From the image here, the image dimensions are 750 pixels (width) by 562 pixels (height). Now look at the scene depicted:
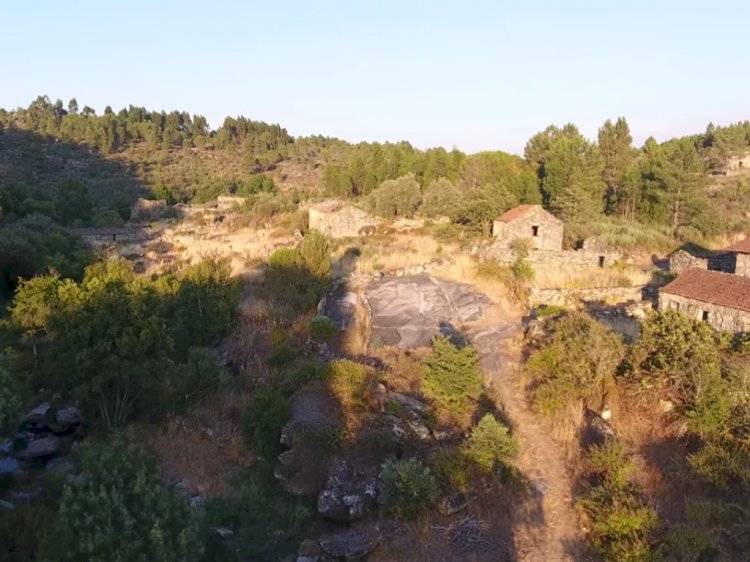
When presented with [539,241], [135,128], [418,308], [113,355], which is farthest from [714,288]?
[135,128]

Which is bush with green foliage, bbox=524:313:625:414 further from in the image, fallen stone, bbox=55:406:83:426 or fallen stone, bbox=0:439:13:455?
fallen stone, bbox=0:439:13:455

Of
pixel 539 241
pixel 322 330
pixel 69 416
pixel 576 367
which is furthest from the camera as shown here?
pixel 539 241

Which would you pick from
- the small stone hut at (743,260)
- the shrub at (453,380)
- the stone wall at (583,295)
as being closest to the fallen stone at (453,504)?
the shrub at (453,380)

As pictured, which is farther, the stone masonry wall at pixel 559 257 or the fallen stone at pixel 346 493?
the stone masonry wall at pixel 559 257

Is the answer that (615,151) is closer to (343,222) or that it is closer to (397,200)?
(397,200)

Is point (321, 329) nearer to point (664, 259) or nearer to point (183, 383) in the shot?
point (183, 383)

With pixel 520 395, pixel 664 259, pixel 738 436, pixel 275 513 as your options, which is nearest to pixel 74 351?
pixel 275 513

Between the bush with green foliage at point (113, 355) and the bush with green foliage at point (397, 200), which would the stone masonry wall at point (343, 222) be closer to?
the bush with green foliage at point (397, 200)
